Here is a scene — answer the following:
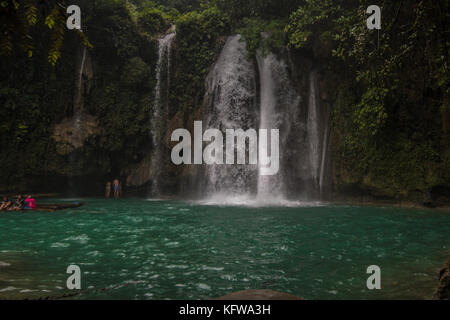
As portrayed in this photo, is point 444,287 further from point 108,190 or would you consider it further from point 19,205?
point 108,190

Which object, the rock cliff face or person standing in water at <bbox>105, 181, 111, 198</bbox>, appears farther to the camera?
person standing in water at <bbox>105, 181, 111, 198</bbox>

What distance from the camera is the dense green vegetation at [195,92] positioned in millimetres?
13656

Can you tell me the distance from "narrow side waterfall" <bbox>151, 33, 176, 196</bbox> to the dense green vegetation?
0.39m

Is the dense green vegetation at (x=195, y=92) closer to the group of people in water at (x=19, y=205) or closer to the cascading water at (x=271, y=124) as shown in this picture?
the cascading water at (x=271, y=124)

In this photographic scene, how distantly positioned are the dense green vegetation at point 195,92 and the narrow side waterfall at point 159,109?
1.28 feet

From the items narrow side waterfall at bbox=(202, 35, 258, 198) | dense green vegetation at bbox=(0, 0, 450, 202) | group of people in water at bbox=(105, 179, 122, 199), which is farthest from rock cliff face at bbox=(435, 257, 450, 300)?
group of people in water at bbox=(105, 179, 122, 199)

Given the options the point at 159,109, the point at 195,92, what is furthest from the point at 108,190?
the point at 195,92

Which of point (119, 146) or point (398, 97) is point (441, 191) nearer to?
point (398, 97)

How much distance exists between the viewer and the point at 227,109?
17.4 metres

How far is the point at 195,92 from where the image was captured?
19.4 m

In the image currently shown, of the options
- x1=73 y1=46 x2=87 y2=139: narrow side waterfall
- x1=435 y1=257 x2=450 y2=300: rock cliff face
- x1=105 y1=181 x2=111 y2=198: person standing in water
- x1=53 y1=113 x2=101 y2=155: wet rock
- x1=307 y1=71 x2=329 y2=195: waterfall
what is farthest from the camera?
x1=105 y1=181 x2=111 y2=198: person standing in water

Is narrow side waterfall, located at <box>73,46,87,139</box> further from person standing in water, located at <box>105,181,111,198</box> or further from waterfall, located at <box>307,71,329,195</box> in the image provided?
waterfall, located at <box>307,71,329,195</box>

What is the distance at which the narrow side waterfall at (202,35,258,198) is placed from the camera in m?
16.9

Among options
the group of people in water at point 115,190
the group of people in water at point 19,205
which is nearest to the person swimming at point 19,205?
the group of people in water at point 19,205
